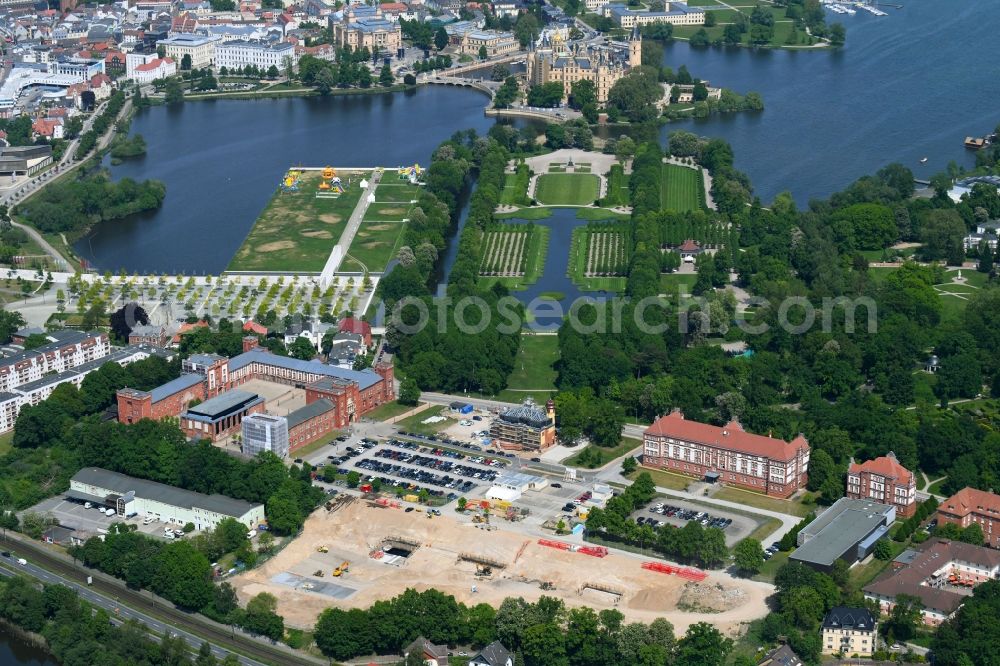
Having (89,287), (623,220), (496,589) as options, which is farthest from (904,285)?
(89,287)

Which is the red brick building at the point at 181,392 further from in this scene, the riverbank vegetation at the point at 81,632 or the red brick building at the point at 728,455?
the red brick building at the point at 728,455

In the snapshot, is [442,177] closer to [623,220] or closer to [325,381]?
[623,220]

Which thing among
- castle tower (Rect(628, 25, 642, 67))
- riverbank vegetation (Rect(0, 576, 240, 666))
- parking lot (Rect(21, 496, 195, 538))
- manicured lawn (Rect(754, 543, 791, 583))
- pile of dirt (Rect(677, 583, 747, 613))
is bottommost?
parking lot (Rect(21, 496, 195, 538))

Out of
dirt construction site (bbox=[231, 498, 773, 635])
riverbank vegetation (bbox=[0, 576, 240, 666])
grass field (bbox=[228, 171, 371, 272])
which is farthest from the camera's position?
grass field (bbox=[228, 171, 371, 272])

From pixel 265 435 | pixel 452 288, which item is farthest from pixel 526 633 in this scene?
pixel 452 288

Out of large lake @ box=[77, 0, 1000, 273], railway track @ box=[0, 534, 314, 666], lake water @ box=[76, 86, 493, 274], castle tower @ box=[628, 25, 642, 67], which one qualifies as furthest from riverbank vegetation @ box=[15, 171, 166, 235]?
castle tower @ box=[628, 25, 642, 67]

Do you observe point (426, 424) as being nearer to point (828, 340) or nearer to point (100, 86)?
point (828, 340)

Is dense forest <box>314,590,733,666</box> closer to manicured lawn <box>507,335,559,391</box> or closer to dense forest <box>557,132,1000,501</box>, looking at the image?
dense forest <box>557,132,1000,501</box>
